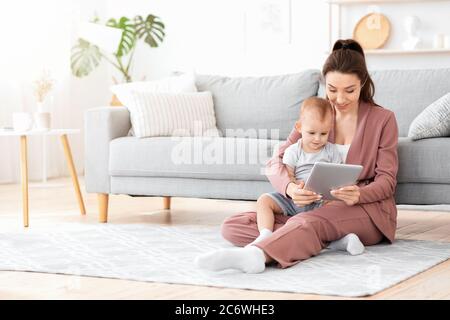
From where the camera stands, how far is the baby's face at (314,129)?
131 inches

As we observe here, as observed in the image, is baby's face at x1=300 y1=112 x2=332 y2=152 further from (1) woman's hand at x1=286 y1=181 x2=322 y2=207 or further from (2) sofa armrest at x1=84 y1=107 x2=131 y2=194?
(2) sofa armrest at x1=84 y1=107 x2=131 y2=194

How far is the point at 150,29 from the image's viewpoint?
6.88 metres

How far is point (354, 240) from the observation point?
3.26m

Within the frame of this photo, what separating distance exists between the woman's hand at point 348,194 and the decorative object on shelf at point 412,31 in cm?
328

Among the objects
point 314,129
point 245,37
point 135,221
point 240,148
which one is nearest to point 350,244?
point 314,129

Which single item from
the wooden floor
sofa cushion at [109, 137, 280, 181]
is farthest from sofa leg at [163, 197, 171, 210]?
sofa cushion at [109, 137, 280, 181]

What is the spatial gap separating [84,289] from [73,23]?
4407 mm

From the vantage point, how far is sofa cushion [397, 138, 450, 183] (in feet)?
12.0

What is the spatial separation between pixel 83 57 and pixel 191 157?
2.98 metres

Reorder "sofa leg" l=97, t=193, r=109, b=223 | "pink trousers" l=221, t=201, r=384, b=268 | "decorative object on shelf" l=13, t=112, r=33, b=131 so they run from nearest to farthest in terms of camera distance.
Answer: "pink trousers" l=221, t=201, r=384, b=268, "sofa leg" l=97, t=193, r=109, b=223, "decorative object on shelf" l=13, t=112, r=33, b=131

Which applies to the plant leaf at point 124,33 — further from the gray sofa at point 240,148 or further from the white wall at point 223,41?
the gray sofa at point 240,148

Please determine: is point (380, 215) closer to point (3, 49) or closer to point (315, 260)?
point (315, 260)

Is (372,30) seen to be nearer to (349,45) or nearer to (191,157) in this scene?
(191,157)

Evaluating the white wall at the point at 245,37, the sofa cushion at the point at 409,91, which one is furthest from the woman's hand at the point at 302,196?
the white wall at the point at 245,37
